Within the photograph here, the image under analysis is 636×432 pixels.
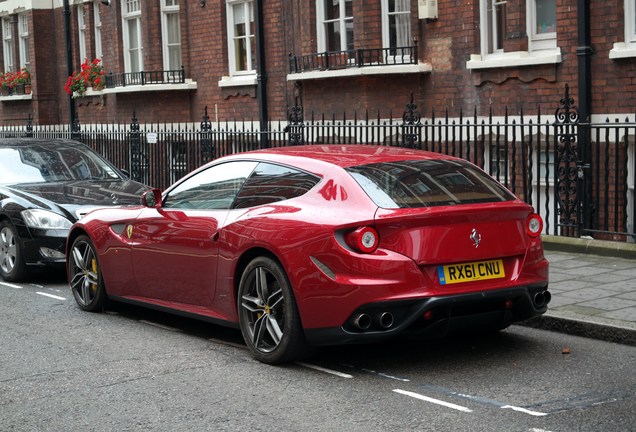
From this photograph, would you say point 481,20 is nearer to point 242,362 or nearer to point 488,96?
point 488,96

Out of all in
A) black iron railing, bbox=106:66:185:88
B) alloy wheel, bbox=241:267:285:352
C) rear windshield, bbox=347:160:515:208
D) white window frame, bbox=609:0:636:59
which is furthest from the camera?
black iron railing, bbox=106:66:185:88

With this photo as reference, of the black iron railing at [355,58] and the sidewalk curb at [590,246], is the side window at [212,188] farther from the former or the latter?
the black iron railing at [355,58]

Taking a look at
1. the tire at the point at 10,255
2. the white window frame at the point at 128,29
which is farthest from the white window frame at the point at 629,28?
the white window frame at the point at 128,29

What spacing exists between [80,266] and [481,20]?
8.13 m

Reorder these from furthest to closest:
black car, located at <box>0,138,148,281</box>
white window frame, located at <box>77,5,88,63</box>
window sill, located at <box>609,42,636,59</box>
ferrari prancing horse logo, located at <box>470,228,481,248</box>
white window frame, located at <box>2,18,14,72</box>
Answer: white window frame, located at <box>2,18,14,72</box>
white window frame, located at <box>77,5,88,63</box>
window sill, located at <box>609,42,636,59</box>
black car, located at <box>0,138,148,281</box>
ferrari prancing horse logo, located at <box>470,228,481,248</box>

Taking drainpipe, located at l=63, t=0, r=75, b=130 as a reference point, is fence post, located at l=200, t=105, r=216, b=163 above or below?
below

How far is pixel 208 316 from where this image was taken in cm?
791

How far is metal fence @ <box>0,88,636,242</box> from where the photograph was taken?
1189cm


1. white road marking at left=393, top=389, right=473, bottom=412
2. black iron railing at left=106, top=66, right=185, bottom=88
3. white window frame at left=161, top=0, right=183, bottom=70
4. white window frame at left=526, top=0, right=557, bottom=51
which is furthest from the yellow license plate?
white window frame at left=161, top=0, right=183, bottom=70

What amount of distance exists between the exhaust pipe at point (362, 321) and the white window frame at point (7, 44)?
2738 cm

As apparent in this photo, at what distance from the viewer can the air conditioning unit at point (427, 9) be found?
16.1 meters

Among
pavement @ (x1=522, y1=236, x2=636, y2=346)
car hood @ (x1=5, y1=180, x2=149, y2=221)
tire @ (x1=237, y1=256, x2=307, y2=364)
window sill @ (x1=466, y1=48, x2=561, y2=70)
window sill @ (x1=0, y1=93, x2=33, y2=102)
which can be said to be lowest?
pavement @ (x1=522, y1=236, x2=636, y2=346)

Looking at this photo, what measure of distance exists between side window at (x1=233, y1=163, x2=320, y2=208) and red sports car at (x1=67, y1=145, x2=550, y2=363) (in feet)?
0.03

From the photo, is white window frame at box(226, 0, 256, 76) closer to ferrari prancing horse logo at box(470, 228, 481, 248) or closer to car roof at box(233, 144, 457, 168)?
car roof at box(233, 144, 457, 168)
